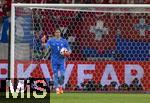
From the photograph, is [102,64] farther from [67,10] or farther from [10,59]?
[10,59]

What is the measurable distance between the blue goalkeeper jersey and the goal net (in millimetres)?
396

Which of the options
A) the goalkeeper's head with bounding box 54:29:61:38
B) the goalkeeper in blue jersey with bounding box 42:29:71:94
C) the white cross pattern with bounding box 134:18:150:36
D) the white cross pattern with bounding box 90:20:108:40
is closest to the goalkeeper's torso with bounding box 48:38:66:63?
the goalkeeper in blue jersey with bounding box 42:29:71:94

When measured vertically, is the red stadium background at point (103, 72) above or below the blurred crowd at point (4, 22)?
below

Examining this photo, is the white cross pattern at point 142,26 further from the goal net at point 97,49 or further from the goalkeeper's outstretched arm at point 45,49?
the goalkeeper's outstretched arm at point 45,49

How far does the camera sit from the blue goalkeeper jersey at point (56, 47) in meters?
12.1

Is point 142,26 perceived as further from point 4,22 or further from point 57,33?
point 4,22

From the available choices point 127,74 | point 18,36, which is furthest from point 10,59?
point 127,74

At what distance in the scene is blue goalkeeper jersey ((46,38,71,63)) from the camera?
12.1m

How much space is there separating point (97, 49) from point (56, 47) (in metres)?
1.18

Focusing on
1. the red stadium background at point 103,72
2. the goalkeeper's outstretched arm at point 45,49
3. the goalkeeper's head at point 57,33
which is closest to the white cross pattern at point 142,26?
the red stadium background at point 103,72

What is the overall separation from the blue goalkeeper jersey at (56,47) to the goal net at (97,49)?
0.40 metres

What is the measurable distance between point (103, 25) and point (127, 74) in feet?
4.53

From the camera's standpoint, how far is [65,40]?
1225 centimetres

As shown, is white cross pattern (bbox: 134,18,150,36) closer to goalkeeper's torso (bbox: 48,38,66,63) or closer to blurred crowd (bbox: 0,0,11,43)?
goalkeeper's torso (bbox: 48,38,66,63)
